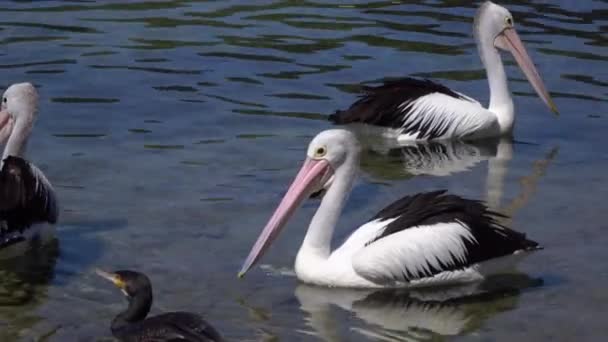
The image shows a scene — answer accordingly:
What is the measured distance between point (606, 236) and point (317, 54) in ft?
15.9

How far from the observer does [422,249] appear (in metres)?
7.00

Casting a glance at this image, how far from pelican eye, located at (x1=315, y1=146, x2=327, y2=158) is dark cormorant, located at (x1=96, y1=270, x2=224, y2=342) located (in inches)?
55.1

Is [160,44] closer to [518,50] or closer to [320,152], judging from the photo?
[518,50]

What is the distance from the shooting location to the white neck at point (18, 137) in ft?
26.5

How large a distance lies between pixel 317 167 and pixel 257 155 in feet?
7.43

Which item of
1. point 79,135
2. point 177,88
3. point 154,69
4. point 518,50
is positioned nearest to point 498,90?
point 518,50

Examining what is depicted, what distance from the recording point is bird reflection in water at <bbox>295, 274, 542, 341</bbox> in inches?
259

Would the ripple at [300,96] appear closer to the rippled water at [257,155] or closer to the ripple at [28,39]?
the rippled water at [257,155]

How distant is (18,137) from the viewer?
8.08 metres

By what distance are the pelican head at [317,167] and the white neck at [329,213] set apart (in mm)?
30

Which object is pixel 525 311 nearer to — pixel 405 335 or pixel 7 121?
pixel 405 335

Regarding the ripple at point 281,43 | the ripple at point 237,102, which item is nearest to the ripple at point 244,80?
the ripple at point 237,102

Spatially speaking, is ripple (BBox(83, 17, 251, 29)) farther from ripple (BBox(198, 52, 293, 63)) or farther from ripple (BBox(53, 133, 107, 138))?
ripple (BBox(53, 133, 107, 138))

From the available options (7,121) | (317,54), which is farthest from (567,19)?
(7,121)
